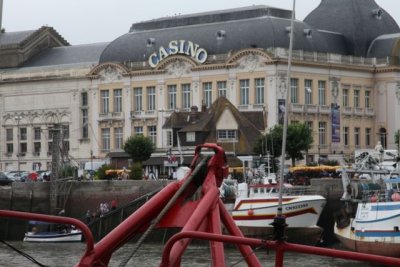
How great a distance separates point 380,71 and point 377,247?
7538 centimetres

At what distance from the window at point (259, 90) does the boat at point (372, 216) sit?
2248 inches

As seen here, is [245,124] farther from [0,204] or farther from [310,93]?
[0,204]

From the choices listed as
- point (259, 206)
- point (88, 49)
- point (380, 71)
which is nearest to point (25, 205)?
point (259, 206)

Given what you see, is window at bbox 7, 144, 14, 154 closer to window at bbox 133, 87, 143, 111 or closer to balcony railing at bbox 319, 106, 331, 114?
window at bbox 133, 87, 143, 111

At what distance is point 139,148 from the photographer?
4528 inches

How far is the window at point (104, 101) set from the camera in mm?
131125

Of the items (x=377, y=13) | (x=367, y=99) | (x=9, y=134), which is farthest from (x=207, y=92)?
(x=9, y=134)

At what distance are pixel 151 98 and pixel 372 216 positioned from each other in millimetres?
74985

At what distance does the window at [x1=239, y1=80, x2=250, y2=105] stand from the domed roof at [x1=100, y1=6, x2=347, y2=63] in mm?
3179

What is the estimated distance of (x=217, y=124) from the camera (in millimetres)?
110000

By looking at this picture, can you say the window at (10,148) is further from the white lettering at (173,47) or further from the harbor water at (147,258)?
the harbor water at (147,258)

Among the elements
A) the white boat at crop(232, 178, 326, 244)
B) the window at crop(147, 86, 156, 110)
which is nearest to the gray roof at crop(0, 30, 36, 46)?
the window at crop(147, 86, 156, 110)

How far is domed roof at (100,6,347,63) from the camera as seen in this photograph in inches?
4717

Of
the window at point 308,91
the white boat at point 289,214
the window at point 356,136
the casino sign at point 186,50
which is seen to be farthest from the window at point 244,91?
the white boat at point 289,214
